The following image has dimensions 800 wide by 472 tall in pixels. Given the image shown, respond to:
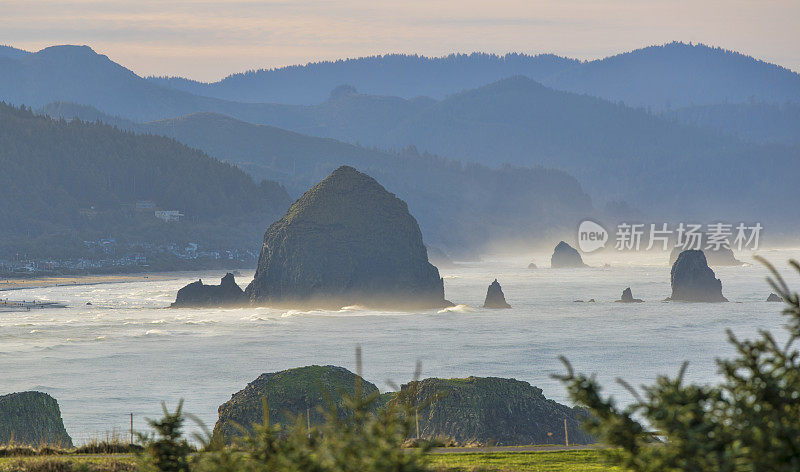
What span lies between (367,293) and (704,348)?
2033 inches

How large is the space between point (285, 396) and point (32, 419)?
34.1ft

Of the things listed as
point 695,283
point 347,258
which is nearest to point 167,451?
point 347,258

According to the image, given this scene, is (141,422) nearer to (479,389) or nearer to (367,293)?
(479,389)

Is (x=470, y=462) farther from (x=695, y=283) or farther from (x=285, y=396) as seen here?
(x=695, y=283)

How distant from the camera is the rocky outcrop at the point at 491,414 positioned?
40.5 metres

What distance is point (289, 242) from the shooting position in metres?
137

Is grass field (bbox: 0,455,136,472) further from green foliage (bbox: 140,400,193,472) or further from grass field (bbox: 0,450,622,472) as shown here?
green foliage (bbox: 140,400,193,472)

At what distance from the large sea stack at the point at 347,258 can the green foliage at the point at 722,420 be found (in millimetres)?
123082

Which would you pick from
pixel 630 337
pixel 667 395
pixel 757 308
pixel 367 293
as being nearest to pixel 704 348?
pixel 630 337

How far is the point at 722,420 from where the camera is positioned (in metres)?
12.6

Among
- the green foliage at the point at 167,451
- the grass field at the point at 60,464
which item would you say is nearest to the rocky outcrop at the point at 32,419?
the grass field at the point at 60,464

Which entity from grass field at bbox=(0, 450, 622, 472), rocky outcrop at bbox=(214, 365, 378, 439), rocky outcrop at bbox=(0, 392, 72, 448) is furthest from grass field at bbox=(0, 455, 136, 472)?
rocky outcrop at bbox=(0, 392, 72, 448)

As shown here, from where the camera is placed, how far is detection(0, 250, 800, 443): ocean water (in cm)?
7325

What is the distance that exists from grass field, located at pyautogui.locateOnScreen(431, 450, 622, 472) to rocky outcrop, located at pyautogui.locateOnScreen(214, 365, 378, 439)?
14.3 m
